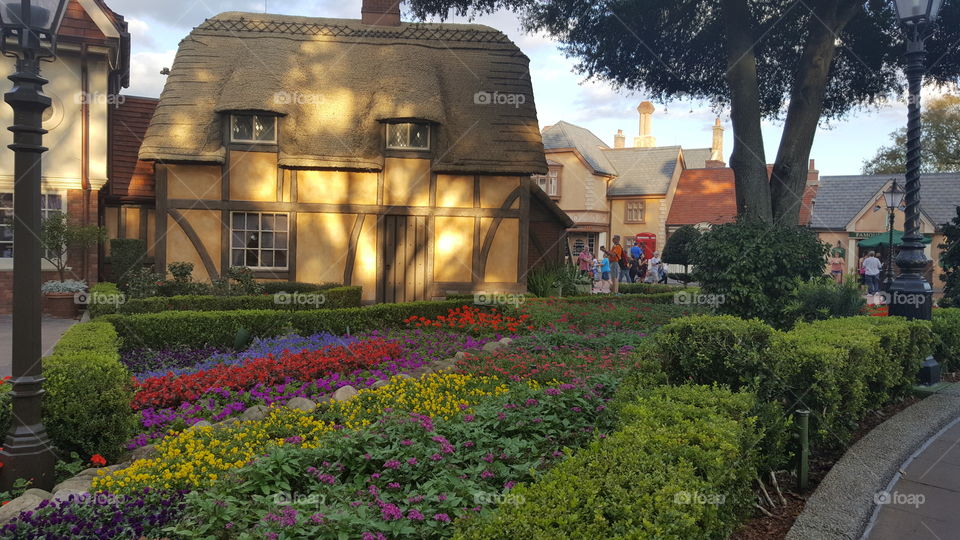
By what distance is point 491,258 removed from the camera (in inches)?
645

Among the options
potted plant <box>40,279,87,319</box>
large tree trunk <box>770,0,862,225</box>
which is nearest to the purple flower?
large tree trunk <box>770,0,862,225</box>

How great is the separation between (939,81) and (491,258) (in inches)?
432

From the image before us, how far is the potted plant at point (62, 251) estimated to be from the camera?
1408cm

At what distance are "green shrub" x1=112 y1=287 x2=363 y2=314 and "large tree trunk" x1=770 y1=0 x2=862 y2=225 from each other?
8.72m

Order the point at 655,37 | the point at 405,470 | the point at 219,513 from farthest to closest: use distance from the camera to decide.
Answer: the point at 655,37
the point at 405,470
the point at 219,513

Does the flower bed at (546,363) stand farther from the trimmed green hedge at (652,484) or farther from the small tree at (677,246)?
the small tree at (677,246)

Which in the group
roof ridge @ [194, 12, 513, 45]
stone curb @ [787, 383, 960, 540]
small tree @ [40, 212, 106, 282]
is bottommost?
stone curb @ [787, 383, 960, 540]

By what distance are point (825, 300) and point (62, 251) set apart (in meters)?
15.7

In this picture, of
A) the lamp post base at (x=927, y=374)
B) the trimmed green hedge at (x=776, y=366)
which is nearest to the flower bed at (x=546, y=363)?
the trimmed green hedge at (x=776, y=366)

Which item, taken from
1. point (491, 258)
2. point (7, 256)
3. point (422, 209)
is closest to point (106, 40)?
point (7, 256)

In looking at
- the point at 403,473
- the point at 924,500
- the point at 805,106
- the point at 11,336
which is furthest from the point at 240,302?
the point at 805,106

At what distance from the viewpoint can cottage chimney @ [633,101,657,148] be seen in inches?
2117

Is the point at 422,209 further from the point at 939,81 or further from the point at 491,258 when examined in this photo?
the point at 939,81

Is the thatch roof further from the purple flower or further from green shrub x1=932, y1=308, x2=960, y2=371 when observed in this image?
the purple flower
